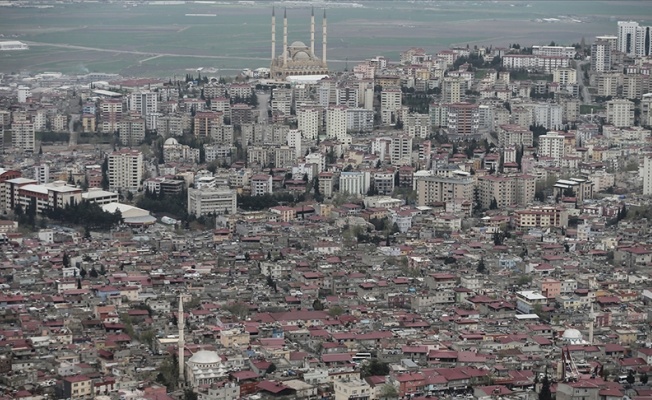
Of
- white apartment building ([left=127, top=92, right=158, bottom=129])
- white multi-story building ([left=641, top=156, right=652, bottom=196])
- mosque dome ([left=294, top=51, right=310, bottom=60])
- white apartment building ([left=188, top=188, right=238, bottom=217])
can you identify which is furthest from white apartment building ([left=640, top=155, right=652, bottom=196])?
mosque dome ([left=294, top=51, right=310, bottom=60])

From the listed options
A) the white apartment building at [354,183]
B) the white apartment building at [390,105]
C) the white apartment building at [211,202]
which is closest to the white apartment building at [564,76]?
the white apartment building at [390,105]

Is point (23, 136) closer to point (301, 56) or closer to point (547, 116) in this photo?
point (547, 116)

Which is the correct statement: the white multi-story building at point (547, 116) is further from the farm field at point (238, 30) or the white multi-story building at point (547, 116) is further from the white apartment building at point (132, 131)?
the farm field at point (238, 30)

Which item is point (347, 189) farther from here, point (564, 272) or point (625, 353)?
Result: point (625, 353)

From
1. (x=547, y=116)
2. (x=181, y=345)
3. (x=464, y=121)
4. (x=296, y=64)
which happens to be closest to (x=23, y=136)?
(x=464, y=121)

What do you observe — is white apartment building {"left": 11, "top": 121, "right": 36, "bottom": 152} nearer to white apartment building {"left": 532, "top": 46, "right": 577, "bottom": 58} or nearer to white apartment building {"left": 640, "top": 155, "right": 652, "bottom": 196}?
white apartment building {"left": 640, "top": 155, "right": 652, "bottom": 196}

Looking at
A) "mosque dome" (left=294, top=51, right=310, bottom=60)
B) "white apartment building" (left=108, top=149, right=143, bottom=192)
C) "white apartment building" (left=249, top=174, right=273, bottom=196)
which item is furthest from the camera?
"mosque dome" (left=294, top=51, right=310, bottom=60)

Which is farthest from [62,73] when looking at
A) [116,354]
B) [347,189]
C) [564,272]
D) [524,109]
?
[116,354]
